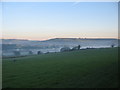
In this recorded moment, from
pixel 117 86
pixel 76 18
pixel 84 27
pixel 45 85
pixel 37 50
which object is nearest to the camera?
pixel 117 86

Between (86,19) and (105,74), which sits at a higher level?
(86,19)

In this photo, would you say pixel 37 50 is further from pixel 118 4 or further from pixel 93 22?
pixel 118 4

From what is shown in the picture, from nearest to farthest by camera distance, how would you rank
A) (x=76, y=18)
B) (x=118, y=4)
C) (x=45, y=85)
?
1. (x=45, y=85)
2. (x=118, y=4)
3. (x=76, y=18)

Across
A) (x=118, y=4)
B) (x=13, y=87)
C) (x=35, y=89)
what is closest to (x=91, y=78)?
(x=35, y=89)

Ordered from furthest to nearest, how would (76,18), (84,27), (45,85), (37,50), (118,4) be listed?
1. (37,50)
2. (84,27)
3. (76,18)
4. (118,4)
5. (45,85)

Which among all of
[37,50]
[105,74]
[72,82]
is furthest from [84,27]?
[37,50]

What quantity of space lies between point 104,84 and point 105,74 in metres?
0.64

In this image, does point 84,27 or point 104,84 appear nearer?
point 104,84

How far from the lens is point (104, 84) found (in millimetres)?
2936

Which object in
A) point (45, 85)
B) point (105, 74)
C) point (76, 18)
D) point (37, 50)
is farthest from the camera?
point (37, 50)

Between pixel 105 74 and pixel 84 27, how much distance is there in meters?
2.76

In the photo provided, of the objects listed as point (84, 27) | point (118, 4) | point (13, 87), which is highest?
point (118, 4)

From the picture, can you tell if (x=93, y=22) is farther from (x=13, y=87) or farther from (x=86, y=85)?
(x=13, y=87)

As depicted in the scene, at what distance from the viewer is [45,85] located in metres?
3.16
